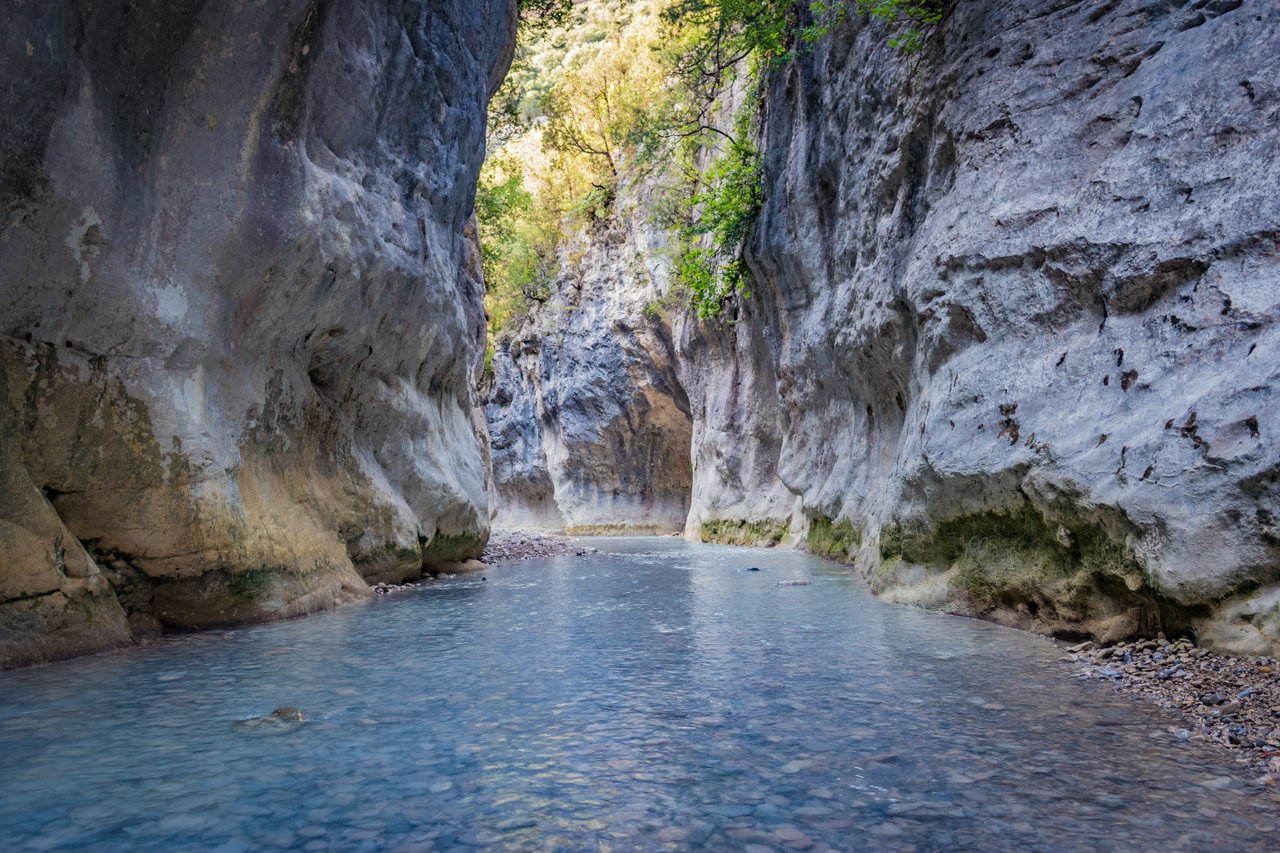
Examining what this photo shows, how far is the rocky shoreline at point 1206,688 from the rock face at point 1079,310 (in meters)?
0.19

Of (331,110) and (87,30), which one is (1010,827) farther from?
(331,110)

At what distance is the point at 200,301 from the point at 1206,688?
292 inches

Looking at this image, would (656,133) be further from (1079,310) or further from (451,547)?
(1079,310)

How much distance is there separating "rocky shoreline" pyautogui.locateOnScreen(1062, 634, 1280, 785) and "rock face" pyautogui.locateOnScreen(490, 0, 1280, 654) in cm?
19

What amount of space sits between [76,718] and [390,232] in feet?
22.3

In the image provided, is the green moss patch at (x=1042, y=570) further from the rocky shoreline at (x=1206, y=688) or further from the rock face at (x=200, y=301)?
the rock face at (x=200, y=301)

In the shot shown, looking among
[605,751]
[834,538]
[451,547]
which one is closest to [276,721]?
[605,751]

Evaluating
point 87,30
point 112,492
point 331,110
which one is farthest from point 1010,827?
point 331,110

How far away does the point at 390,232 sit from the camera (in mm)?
9672

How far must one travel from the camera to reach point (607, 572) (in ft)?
42.1

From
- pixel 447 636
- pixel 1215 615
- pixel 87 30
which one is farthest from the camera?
pixel 447 636

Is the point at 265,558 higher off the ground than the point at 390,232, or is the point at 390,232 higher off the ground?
the point at 390,232

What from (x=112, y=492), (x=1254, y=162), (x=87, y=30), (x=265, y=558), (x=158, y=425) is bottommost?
(x=265, y=558)

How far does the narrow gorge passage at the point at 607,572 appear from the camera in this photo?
307cm
